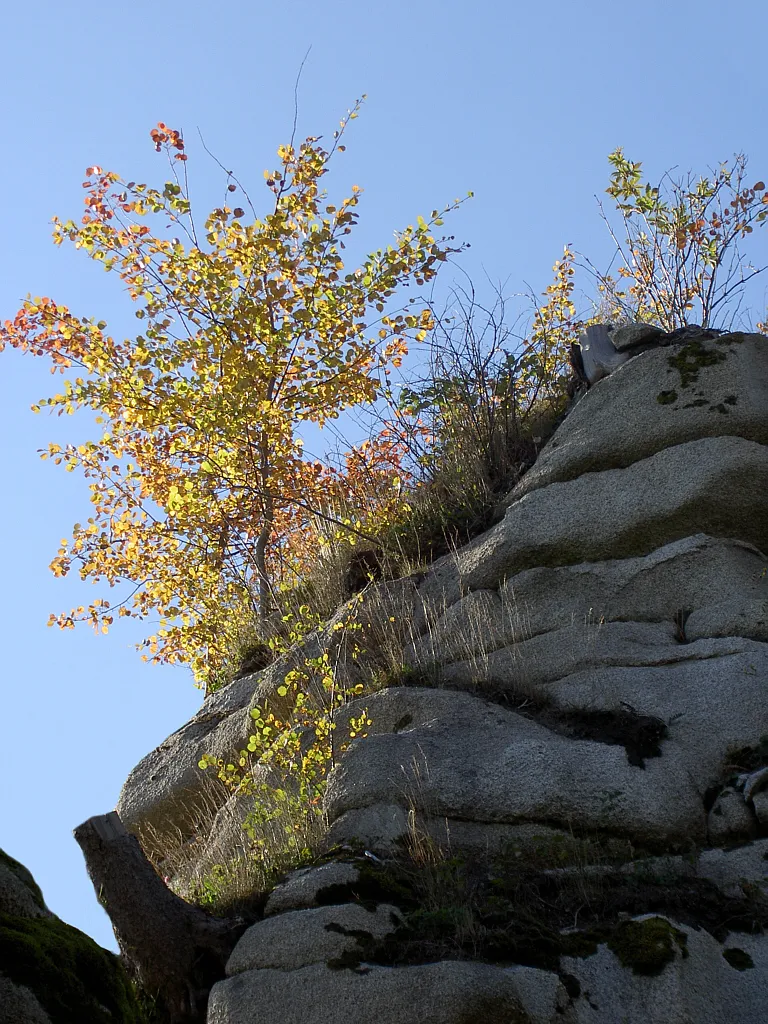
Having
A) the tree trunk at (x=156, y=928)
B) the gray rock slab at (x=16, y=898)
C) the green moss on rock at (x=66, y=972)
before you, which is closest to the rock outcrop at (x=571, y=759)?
the tree trunk at (x=156, y=928)

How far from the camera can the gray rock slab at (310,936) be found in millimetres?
4762

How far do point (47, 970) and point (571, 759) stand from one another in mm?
3196

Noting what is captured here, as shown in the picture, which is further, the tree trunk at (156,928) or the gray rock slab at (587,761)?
the gray rock slab at (587,761)

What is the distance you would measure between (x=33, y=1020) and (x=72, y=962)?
0.51 metres

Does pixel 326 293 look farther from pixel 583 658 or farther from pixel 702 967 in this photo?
pixel 702 967

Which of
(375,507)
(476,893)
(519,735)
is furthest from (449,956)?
(375,507)

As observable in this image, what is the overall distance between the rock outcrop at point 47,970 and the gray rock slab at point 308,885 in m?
0.89

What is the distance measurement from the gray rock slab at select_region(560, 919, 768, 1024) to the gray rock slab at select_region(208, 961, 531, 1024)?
0.37 metres

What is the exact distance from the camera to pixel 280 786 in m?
7.32

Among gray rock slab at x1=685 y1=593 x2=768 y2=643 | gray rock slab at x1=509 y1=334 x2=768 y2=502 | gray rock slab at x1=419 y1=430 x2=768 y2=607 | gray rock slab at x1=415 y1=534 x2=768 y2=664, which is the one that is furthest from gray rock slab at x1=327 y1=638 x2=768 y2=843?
gray rock slab at x1=509 y1=334 x2=768 y2=502

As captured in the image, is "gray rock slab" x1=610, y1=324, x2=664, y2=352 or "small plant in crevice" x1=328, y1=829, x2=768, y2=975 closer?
"small plant in crevice" x1=328, y1=829, x2=768, y2=975

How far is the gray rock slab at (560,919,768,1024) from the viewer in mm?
4375

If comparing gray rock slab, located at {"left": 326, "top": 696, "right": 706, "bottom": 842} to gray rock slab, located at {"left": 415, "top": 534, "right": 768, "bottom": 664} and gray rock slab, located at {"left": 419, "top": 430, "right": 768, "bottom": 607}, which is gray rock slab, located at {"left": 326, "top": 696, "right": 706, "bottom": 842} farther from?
gray rock slab, located at {"left": 419, "top": 430, "right": 768, "bottom": 607}

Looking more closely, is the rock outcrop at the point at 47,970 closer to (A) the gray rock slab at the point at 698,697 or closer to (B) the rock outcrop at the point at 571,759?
(B) the rock outcrop at the point at 571,759
